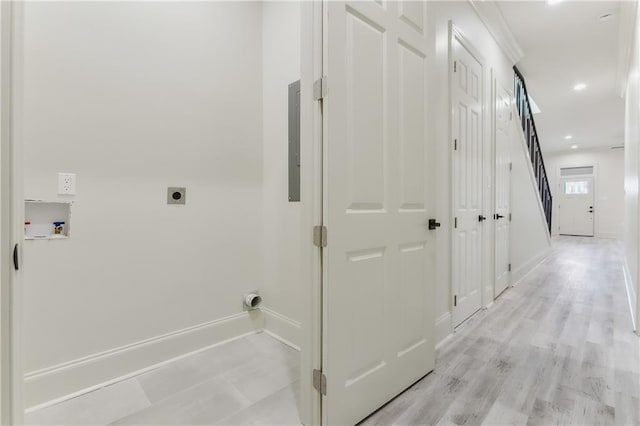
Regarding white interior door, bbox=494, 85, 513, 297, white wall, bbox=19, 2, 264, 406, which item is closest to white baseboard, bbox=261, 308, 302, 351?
white wall, bbox=19, 2, 264, 406

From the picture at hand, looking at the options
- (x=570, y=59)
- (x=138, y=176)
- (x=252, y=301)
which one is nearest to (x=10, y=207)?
(x=138, y=176)

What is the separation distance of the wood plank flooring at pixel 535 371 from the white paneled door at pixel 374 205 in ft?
0.66

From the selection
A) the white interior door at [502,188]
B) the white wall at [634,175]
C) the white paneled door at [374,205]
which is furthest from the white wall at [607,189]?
the white paneled door at [374,205]

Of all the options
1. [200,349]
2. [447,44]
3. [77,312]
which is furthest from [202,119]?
[447,44]

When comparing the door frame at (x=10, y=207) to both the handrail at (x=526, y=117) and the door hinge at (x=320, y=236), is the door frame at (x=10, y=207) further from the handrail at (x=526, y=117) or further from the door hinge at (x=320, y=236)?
the handrail at (x=526, y=117)

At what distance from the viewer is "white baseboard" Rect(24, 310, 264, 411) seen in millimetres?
1543

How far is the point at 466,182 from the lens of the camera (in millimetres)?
2740

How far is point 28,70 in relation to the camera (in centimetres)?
149

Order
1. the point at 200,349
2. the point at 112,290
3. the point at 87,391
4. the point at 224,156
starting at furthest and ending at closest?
the point at 224,156, the point at 200,349, the point at 112,290, the point at 87,391

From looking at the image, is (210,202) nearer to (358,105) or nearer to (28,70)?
(28,70)

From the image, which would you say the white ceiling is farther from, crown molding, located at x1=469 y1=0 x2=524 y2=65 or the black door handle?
the black door handle

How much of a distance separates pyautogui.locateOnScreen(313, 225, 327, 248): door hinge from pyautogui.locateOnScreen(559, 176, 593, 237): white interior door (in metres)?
12.8

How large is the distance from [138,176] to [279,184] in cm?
98

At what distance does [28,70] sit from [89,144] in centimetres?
42
